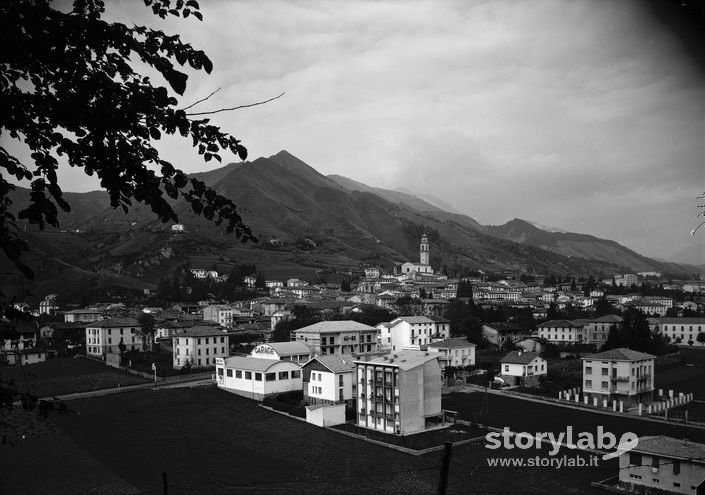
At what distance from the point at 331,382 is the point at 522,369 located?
490 inches

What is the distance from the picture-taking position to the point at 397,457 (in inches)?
806

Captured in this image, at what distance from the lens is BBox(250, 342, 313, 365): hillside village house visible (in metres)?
34.6

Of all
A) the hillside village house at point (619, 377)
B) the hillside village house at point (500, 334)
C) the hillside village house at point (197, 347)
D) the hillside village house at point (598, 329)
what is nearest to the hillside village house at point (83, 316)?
the hillside village house at point (197, 347)

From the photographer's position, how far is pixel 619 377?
30375 mm

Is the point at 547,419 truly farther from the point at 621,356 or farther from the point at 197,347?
the point at 197,347


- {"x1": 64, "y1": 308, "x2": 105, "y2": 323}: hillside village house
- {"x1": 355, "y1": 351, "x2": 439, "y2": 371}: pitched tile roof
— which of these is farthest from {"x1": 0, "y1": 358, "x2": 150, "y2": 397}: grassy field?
{"x1": 64, "y1": 308, "x2": 105, "y2": 323}: hillside village house

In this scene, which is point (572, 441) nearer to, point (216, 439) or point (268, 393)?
point (216, 439)

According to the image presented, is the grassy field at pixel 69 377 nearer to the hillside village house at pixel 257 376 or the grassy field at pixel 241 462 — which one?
the hillside village house at pixel 257 376

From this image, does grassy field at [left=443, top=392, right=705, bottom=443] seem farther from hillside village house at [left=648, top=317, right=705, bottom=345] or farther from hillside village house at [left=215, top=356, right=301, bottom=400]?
hillside village house at [left=648, top=317, right=705, bottom=345]

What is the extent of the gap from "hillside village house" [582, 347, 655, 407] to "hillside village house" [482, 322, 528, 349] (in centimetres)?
1768

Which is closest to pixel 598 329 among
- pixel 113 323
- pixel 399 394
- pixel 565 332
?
pixel 565 332

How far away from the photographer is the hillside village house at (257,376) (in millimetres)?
31656

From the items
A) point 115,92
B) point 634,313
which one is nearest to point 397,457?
point 115,92

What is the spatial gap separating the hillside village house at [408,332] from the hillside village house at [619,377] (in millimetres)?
15374
